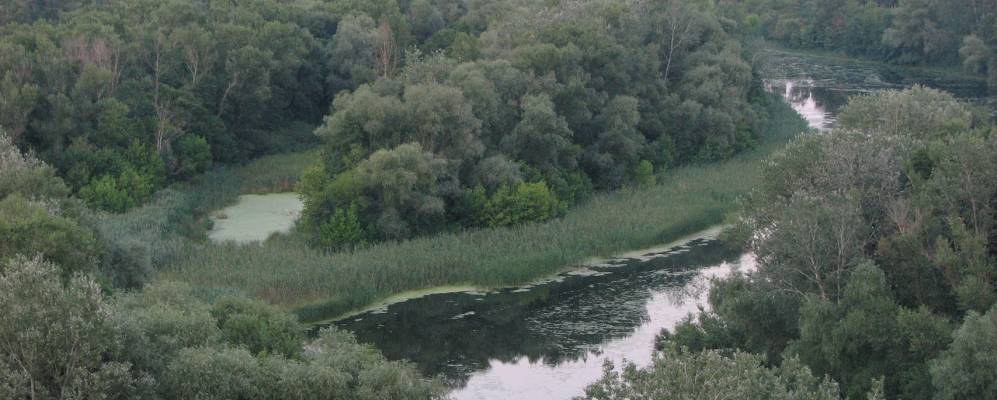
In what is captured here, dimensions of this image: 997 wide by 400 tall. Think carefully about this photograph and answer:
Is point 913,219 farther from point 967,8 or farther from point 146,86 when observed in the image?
point 967,8

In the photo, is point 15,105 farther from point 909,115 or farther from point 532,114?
point 909,115

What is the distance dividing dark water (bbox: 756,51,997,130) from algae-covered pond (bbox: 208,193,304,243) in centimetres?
3307

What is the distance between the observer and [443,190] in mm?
47781

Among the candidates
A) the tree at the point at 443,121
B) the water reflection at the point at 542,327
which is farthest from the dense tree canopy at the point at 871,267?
the tree at the point at 443,121

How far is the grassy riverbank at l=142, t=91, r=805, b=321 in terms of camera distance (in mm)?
39781

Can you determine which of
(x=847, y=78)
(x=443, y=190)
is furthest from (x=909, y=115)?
(x=847, y=78)

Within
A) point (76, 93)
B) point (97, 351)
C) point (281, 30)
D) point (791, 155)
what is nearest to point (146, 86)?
point (76, 93)

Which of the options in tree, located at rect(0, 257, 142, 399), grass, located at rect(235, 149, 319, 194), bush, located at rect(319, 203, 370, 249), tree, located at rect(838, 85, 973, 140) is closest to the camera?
tree, located at rect(0, 257, 142, 399)

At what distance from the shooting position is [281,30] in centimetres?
6700

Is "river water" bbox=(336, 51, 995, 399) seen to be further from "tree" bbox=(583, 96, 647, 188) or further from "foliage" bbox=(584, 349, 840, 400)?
"foliage" bbox=(584, 349, 840, 400)

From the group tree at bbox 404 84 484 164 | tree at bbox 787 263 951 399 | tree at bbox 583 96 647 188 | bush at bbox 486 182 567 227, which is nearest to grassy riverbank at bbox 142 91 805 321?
bush at bbox 486 182 567 227

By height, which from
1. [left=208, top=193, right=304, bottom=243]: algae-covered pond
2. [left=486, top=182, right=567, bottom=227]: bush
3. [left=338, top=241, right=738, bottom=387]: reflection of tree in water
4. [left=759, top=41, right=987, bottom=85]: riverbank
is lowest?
[left=759, top=41, right=987, bottom=85]: riverbank

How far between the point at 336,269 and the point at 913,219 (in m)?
19.5

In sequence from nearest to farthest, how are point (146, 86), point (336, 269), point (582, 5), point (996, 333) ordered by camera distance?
point (996, 333) < point (336, 269) < point (146, 86) < point (582, 5)
